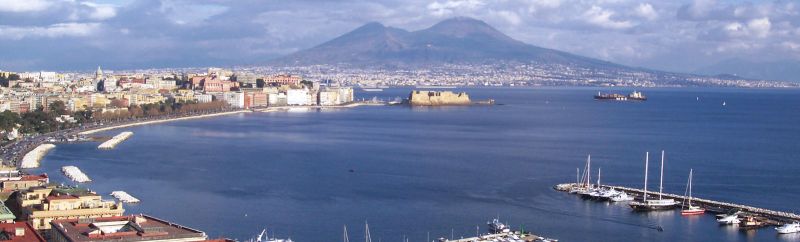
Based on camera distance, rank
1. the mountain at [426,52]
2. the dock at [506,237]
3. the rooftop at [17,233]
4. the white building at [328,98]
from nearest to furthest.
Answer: the rooftop at [17,233]
the dock at [506,237]
the white building at [328,98]
the mountain at [426,52]

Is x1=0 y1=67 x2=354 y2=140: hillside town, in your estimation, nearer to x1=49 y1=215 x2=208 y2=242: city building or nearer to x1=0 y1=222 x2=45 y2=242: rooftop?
x1=49 y1=215 x2=208 y2=242: city building

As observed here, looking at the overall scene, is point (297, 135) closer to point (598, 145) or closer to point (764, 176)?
point (598, 145)

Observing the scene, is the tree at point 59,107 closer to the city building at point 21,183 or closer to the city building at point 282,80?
the city building at point 21,183

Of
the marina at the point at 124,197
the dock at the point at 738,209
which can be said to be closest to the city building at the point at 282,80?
the dock at the point at 738,209

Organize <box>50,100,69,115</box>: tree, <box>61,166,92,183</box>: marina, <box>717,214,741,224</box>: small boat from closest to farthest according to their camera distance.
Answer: <box>717,214,741,224</box>: small boat → <box>61,166,92,183</box>: marina → <box>50,100,69,115</box>: tree

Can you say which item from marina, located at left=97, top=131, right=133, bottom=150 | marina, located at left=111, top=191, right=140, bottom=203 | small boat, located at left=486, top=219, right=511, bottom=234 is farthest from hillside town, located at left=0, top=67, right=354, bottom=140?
small boat, located at left=486, top=219, right=511, bottom=234
